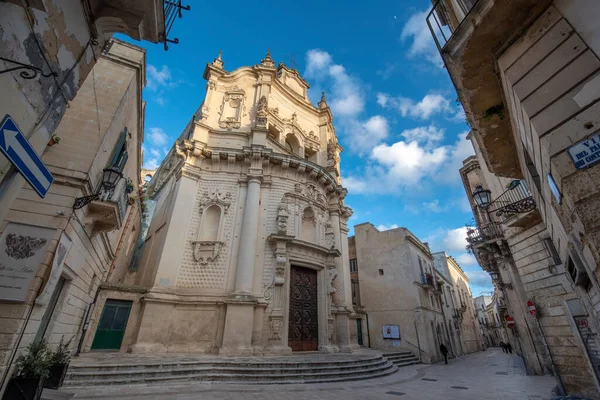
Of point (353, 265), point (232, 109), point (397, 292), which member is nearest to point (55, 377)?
point (232, 109)

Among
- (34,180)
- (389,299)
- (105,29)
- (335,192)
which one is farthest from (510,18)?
(389,299)

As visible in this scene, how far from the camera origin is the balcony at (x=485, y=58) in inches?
146

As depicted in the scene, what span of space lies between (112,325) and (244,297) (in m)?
5.61

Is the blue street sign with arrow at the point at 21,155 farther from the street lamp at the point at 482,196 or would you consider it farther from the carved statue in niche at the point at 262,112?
the carved statue in niche at the point at 262,112

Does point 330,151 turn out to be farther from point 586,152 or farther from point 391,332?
point 586,152

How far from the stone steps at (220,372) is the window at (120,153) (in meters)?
5.57

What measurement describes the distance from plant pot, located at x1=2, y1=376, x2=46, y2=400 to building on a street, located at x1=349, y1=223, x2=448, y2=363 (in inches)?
794

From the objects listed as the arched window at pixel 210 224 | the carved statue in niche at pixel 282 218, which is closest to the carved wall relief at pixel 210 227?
the arched window at pixel 210 224

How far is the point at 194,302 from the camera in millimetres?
12203

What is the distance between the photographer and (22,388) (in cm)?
469

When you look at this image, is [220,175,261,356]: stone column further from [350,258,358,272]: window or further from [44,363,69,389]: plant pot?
[350,258,358,272]: window

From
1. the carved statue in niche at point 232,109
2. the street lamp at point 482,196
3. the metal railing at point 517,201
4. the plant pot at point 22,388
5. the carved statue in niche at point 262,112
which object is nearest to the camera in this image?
the plant pot at point 22,388

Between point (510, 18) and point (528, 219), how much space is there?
25.6 feet

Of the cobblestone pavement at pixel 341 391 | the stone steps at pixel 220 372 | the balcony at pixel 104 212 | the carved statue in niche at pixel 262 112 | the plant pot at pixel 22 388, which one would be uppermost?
the carved statue in niche at pixel 262 112
